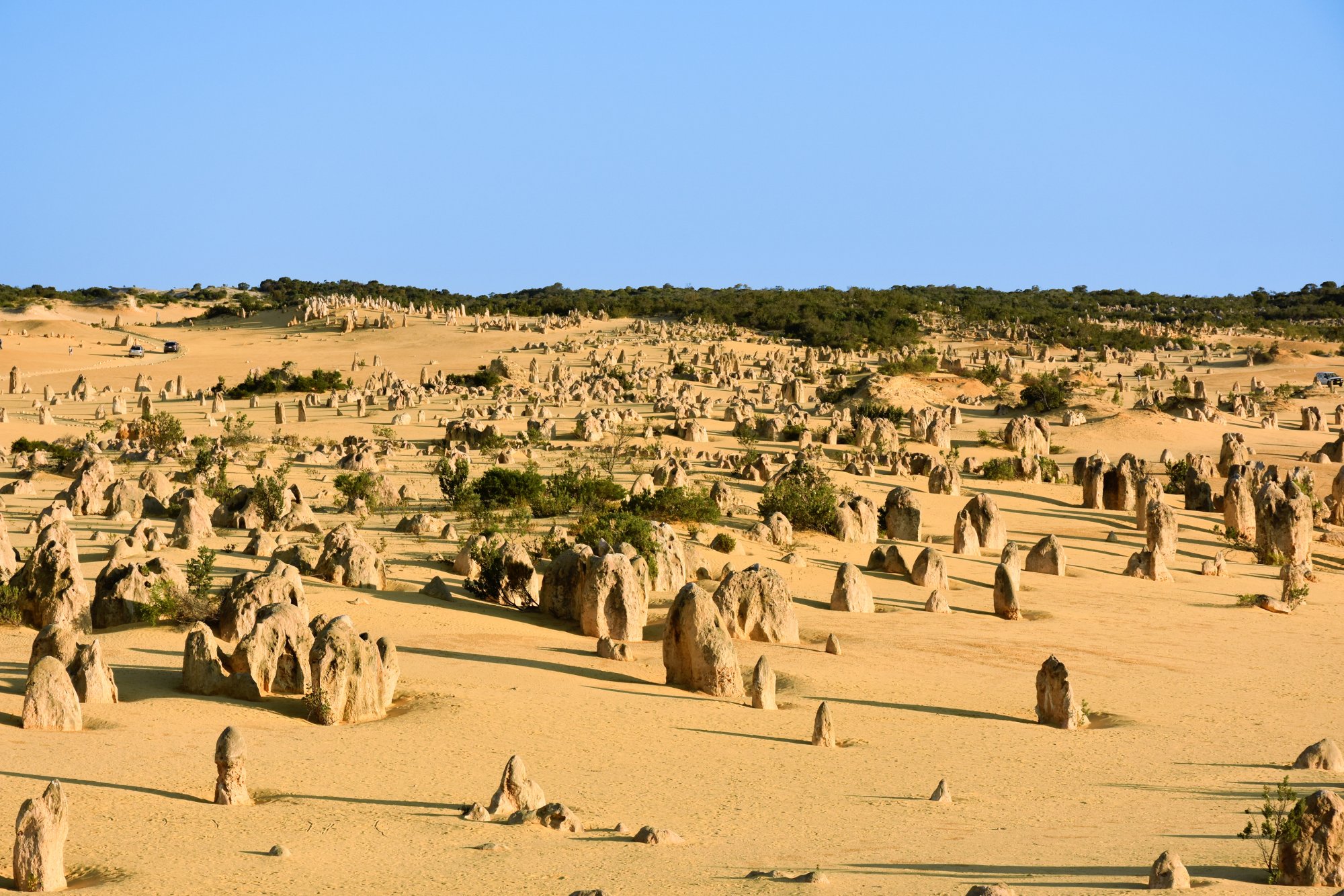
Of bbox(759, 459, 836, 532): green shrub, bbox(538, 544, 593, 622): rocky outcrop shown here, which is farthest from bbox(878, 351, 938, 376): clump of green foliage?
bbox(538, 544, 593, 622): rocky outcrop

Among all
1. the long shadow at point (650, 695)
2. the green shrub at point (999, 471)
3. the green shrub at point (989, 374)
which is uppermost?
the green shrub at point (989, 374)

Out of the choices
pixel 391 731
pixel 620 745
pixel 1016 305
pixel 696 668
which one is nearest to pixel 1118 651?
pixel 696 668

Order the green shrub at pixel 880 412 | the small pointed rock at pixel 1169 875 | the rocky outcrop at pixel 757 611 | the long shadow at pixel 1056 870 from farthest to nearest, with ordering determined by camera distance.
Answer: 1. the green shrub at pixel 880 412
2. the rocky outcrop at pixel 757 611
3. the long shadow at pixel 1056 870
4. the small pointed rock at pixel 1169 875

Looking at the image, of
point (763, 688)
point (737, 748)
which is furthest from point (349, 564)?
point (737, 748)

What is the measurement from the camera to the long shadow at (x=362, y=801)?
37.9ft

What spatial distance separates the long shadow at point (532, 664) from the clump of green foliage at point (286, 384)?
37875mm

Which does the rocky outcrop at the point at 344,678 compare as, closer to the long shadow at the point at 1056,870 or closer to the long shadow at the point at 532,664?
the long shadow at the point at 532,664

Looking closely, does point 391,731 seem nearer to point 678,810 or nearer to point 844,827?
point 678,810

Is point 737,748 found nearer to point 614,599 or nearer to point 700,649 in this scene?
point 700,649

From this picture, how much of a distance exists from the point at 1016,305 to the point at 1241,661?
8999 centimetres

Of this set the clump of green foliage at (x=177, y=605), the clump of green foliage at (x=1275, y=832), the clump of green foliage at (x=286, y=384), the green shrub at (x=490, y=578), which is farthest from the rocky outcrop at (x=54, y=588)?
the clump of green foliage at (x=286, y=384)

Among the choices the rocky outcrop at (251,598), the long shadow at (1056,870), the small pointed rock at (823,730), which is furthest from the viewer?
the rocky outcrop at (251,598)

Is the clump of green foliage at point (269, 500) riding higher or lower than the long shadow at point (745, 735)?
higher

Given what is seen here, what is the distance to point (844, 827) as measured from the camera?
11.4 metres
